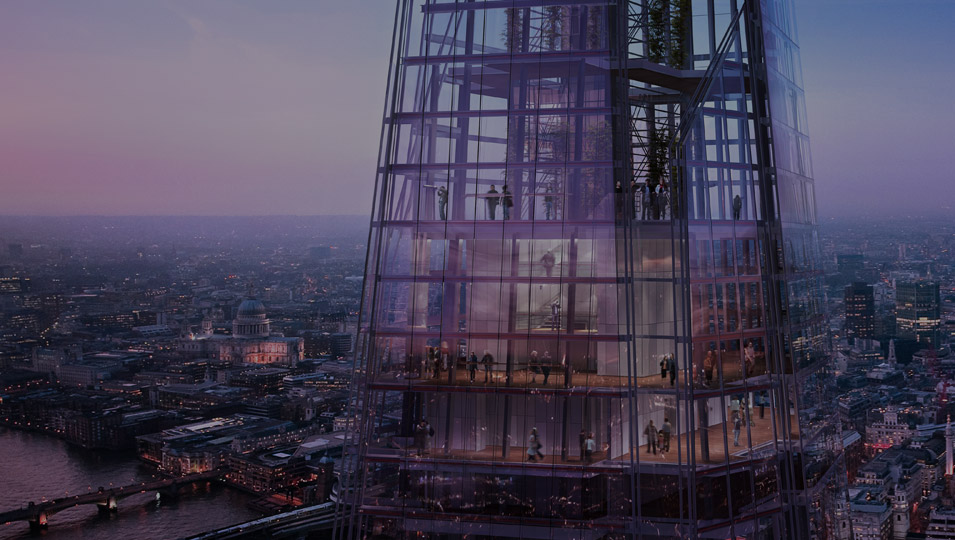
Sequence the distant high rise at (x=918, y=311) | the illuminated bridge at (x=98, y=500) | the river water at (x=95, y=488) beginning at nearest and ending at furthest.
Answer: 1. the distant high rise at (x=918, y=311)
2. the illuminated bridge at (x=98, y=500)
3. the river water at (x=95, y=488)

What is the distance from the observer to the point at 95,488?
3769cm

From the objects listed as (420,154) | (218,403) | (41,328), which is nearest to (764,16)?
(420,154)

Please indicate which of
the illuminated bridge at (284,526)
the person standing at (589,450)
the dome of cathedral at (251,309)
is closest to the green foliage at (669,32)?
the person standing at (589,450)

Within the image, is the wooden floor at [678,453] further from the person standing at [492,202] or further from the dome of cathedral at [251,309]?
the dome of cathedral at [251,309]

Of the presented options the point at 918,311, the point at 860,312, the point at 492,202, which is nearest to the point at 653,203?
the point at 492,202

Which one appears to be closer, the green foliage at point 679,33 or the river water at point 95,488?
the green foliage at point 679,33

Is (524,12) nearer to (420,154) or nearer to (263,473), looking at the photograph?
(420,154)

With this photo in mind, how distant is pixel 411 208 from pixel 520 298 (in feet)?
5.78

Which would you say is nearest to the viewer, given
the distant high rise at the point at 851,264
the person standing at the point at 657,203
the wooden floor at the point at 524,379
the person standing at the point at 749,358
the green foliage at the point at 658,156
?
the wooden floor at the point at 524,379

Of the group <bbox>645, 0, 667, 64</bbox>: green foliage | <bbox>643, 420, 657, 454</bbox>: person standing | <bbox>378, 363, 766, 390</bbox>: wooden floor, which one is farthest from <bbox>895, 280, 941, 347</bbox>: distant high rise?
<bbox>378, 363, 766, 390</bbox>: wooden floor

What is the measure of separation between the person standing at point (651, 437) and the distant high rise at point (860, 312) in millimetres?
14088

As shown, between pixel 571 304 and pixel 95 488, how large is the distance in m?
33.5

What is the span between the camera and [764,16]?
10.9 meters

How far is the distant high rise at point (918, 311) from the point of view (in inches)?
979
